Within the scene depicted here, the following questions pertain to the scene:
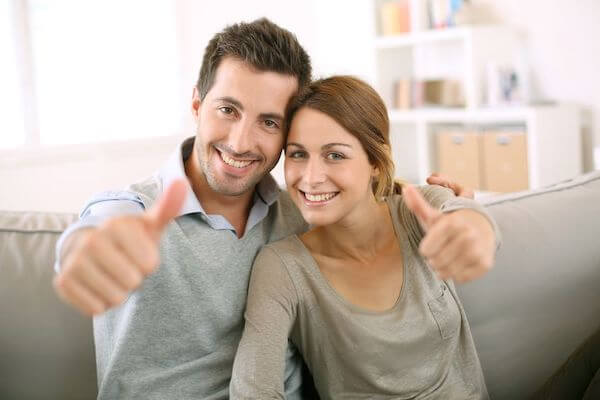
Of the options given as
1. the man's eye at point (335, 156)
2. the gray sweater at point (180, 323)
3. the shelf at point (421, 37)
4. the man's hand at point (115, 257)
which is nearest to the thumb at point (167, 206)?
the man's hand at point (115, 257)

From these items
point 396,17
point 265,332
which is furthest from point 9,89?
point 265,332

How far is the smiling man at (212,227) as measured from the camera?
1376 millimetres

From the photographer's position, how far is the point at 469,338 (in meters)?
1.50

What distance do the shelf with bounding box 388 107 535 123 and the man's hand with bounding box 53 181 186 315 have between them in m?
3.54

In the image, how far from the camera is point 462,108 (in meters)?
4.60

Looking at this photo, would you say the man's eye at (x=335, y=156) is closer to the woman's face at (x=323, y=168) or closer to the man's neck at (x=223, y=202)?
the woman's face at (x=323, y=168)

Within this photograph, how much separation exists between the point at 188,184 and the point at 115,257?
2.06ft

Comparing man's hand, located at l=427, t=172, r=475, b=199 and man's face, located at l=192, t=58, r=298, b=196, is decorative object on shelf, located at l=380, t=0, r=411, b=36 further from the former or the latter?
man's face, located at l=192, t=58, r=298, b=196

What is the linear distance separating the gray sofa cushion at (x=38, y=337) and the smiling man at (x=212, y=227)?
118 mm

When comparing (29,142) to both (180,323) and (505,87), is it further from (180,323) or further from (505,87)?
(180,323)

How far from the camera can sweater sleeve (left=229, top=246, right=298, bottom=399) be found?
1.31m

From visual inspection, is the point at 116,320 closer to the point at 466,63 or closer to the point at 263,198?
the point at 263,198

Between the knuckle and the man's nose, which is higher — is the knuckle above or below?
below

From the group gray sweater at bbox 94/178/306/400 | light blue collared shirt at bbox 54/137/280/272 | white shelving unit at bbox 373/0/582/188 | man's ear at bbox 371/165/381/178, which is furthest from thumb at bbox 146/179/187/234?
white shelving unit at bbox 373/0/582/188
